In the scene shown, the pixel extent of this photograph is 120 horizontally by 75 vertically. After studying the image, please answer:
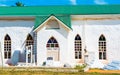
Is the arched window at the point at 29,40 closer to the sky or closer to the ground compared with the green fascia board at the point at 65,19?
closer to the ground

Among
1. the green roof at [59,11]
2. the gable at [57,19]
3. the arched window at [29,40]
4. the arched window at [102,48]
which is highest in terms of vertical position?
the green roof at [59,11]

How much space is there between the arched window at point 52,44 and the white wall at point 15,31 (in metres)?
3.16

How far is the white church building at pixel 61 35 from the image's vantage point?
1389 inches

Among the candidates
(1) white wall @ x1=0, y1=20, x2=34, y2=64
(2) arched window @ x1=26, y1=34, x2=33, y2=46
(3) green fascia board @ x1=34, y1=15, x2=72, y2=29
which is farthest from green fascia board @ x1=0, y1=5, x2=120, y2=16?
(2) arched window @ x1=26, y1=34, x2=33, y2=46

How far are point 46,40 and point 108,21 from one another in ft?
22.6

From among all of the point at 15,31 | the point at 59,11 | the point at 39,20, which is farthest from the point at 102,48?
the point at 15,31

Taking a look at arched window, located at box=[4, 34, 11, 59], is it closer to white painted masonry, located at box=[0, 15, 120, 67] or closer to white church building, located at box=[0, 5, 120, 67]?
white church building, located at box=[0, 5, 120, 67]

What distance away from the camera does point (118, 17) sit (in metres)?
36.3

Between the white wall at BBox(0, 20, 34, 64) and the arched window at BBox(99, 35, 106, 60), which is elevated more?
the white wall at BBox(0, 20, 34, 64)

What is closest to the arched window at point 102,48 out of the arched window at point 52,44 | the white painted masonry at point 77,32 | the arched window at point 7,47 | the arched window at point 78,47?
the white painted masonry at point 77,32

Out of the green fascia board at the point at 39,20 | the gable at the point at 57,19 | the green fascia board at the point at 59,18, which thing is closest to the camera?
the gable at the point at 57,19

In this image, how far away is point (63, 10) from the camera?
125 feet

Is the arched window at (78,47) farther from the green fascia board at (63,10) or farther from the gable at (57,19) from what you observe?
the green fascia board at (63,10)

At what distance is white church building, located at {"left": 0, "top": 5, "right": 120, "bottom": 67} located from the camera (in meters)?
35.3
